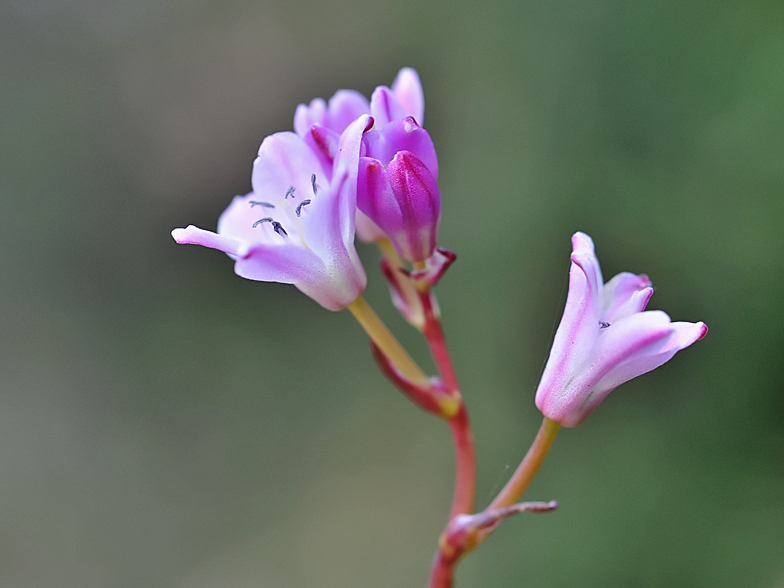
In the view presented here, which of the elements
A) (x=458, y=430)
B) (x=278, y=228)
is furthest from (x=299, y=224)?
(x=458, y=430)

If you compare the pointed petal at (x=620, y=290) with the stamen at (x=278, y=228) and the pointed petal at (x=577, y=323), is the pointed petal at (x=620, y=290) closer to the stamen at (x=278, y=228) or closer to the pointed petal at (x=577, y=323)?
the pointed petal at (x=577, y=323)

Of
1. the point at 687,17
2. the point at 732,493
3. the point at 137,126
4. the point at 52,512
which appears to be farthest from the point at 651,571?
the point at 137,126

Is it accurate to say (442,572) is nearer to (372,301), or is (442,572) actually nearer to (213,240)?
(213,240)

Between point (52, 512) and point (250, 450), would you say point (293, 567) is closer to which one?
point (250, 450)

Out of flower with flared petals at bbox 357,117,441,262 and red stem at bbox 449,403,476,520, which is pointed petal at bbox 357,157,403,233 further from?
red stem at bbox 449,403,476,520

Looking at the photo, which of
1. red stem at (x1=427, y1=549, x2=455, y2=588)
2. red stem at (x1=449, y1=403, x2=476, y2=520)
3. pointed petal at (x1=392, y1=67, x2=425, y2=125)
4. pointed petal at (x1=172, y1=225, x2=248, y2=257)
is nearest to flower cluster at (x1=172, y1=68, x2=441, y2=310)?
pointed petal at (x1=172, y1=225, x2=248, y2=257)

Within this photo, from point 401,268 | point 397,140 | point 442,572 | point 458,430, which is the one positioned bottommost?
point 442,572
